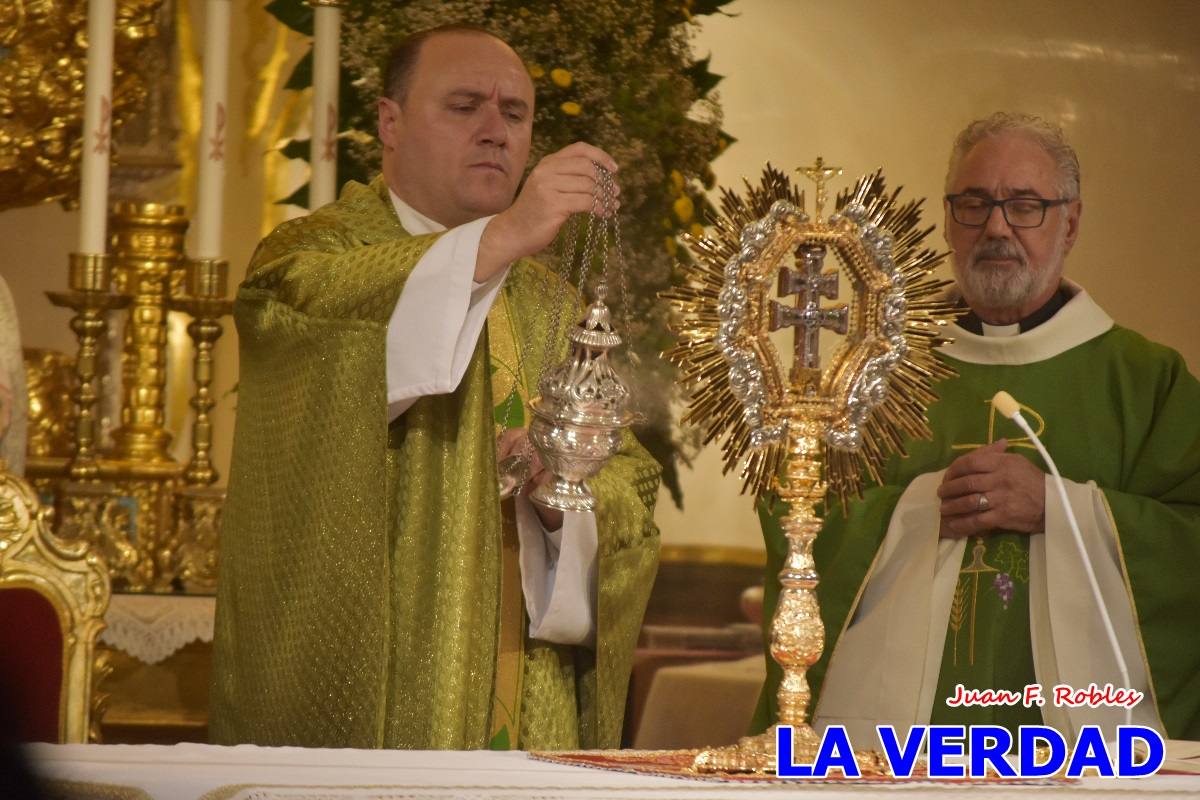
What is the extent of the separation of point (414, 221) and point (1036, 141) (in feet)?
4.18

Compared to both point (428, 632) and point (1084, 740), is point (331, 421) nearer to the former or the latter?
point (428, 632)

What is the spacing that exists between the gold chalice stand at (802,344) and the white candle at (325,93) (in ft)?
7.18

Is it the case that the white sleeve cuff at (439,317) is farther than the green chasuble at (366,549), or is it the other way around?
the green chasuble at (366,549)

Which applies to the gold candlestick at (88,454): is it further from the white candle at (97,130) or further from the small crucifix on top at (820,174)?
the small crucifix on top at (820,174)

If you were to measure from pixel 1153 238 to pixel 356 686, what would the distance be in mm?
3500

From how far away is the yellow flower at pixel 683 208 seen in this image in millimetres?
4650

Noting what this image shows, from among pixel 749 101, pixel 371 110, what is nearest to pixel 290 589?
Result: pixel 371 110

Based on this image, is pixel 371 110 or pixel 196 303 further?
pixel 371 110

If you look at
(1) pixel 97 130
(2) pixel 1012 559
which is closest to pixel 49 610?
(1) pixel 97 130

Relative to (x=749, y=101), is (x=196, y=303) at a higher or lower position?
lower

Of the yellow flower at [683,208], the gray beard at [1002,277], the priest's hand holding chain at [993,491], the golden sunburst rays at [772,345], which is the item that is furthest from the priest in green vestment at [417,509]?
the yellow flower at [683,208]

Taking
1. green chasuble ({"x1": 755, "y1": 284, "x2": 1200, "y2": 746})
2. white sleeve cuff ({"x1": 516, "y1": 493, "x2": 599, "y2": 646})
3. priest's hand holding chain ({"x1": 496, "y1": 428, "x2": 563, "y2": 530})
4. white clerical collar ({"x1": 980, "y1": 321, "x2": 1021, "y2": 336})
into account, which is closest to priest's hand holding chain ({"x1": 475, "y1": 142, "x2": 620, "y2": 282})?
priest's hand holding chain ({"x1": 496, "y1": 428, "x2": 563, "y2": 530})

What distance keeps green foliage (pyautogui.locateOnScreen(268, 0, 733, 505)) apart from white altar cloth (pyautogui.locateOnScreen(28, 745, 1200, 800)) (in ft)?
8.72

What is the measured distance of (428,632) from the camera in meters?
2.79
